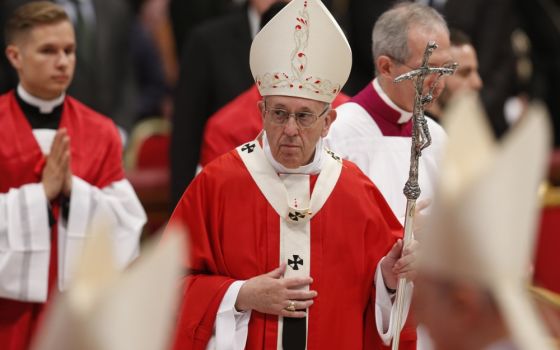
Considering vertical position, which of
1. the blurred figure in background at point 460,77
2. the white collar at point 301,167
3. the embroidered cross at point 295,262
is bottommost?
the embroidered cross at point 295,262

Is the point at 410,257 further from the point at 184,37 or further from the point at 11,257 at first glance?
the point at 184,37

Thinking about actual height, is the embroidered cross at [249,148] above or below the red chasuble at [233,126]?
below

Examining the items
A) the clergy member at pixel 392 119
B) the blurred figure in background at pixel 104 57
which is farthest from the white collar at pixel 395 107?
the blurred figure in background at pixel 104 57

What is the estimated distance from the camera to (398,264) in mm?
4773

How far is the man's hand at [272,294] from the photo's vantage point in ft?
15.4

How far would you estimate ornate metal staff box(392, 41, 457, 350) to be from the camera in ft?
15.8

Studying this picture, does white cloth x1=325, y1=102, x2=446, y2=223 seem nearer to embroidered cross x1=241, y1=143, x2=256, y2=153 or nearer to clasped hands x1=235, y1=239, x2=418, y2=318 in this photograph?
embroidered cross x1=241, y1=143, x2=256, y2=153

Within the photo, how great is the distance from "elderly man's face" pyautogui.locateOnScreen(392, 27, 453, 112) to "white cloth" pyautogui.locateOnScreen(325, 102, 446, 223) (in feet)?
0.51

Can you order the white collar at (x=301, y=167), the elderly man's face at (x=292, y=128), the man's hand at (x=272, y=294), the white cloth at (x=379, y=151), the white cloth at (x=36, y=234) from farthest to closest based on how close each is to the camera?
the white cloth at (x=36, y=234) → the white cloth at (x=379, y=151) → the white collar at (x=301, y=167) → the elderly man's face at (x=292, y=128) → the man's hand at (x=272, y=294)

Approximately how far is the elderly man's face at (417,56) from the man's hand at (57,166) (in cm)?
132

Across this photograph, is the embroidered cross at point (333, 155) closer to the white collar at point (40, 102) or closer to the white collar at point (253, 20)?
the white collar at point (40, 102)

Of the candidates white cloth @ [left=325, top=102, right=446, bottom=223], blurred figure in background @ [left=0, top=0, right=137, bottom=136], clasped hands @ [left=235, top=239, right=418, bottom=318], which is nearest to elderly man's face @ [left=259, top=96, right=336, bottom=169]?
clasped hands @ [left=235, top=239, right=418, bottom=318]

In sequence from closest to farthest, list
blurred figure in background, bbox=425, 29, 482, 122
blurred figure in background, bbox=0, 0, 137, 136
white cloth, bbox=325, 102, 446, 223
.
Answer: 1. white cloth, bbox=325, 102, 446, 223
2. blurred figure in background, bbox=425, 29, 482, 122
3. blurred figure in background, bbox=0, 0, 137, 136

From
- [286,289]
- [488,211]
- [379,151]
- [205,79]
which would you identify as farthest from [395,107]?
[488,211]
